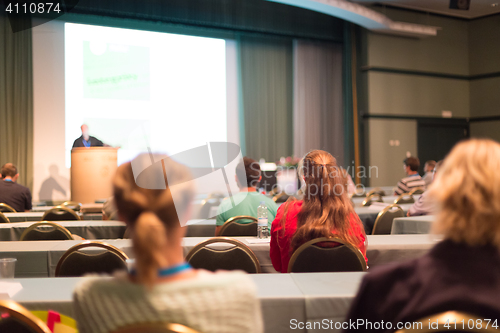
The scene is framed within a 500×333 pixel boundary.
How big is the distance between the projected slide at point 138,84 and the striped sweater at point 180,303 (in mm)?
7966

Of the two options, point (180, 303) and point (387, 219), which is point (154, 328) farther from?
point (387, 219)

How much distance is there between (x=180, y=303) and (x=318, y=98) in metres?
12.1

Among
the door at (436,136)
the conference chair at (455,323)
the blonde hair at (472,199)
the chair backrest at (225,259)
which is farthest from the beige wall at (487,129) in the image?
the conference chair at (455,323)

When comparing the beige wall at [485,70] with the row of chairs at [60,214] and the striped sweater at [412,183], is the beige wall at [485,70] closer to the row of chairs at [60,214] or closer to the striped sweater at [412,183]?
the striped sweater at [412,183]

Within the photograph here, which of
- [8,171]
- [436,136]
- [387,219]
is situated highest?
[436,136]

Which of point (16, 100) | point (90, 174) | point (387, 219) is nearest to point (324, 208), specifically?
point (387, 219)

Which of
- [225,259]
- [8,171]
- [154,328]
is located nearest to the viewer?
[154,328]

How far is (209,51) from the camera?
36.6ft

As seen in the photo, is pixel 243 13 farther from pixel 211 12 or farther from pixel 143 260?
pixel 143 260

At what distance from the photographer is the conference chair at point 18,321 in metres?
1.18

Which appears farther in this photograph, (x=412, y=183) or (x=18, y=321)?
(x=412, y=183)

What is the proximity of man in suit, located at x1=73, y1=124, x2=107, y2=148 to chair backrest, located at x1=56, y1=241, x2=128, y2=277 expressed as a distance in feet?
21.2

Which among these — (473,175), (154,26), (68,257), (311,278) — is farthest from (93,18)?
(473,175)

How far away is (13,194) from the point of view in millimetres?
5699
